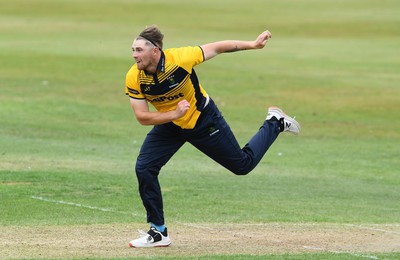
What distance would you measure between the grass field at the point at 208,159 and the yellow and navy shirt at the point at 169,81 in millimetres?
1639

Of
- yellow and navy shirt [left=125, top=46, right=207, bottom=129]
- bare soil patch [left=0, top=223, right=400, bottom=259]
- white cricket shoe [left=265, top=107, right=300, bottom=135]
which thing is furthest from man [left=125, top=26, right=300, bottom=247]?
white cricket shoe [left=265, top=107, right=300, bottom=135]

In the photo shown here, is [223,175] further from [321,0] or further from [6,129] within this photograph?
[321,0]

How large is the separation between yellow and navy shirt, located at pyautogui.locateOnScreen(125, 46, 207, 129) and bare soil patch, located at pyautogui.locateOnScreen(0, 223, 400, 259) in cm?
146

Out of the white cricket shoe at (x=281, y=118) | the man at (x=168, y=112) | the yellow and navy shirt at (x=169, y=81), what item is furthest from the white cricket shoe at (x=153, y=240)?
the white cricket shoe at (x=281, y=118)

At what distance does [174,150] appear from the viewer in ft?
35.9

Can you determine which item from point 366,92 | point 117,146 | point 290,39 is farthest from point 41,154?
point 290,39

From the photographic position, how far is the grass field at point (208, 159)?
1153cm

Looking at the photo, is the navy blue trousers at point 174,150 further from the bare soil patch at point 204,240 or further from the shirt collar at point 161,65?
the shirt collar at point 161,65

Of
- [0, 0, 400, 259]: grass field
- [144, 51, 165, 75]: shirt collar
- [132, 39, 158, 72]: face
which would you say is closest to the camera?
[132, 39, 158, 72]: face

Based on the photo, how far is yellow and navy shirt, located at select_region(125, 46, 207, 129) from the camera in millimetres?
10445

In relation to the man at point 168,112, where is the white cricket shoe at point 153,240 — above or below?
below

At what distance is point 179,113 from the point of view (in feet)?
33.4

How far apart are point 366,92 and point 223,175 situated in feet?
46.7

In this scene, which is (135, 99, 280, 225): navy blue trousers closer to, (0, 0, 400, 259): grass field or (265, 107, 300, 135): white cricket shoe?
(0, 0, 400, 259): grass field
